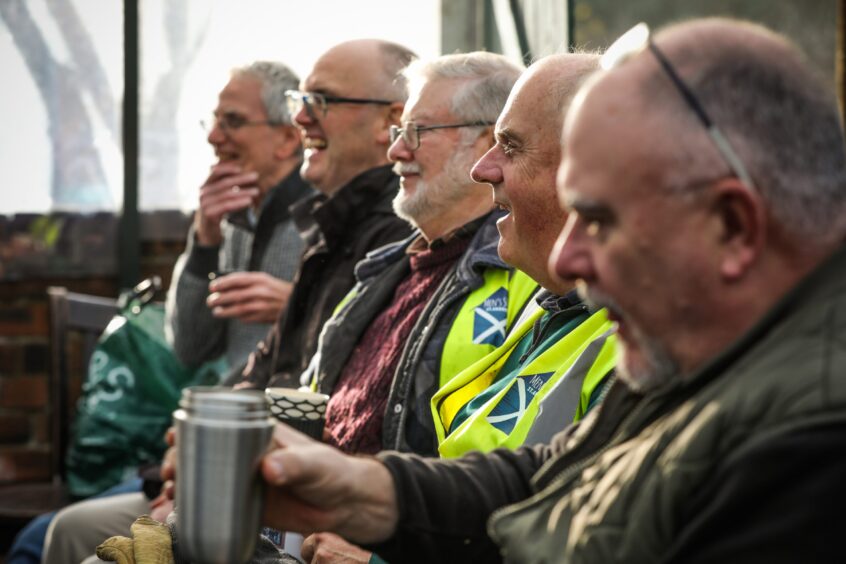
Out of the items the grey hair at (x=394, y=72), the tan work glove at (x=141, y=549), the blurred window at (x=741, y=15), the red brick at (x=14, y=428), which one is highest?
the blurred window at (x=741, y=15)

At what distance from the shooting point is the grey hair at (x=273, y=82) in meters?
4.73

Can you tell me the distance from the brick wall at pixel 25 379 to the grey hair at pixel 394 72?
6.40ft

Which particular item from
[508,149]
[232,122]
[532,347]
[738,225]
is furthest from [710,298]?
[232,122]

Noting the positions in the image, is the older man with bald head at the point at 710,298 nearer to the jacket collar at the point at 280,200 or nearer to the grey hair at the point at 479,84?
the grey hair at the point at 479,84

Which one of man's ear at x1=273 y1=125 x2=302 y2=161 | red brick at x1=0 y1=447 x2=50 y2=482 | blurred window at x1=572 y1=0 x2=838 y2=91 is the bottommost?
red brick at x1=0 y1=447 x2=50 y2=482

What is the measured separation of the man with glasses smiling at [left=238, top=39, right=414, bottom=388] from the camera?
3.71m

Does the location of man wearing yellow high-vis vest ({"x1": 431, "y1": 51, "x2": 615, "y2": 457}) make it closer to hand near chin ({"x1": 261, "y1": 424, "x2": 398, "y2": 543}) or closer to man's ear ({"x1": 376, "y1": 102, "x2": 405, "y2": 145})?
hand near chin ({"x1": 261, "y1": 424, "x2": 398, "y2": 543})

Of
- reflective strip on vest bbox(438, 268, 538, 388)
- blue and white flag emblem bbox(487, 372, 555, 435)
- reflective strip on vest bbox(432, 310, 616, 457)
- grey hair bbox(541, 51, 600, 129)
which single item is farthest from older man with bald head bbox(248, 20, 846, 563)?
reflective strip on vest bbox(438, 268, 538, 388)

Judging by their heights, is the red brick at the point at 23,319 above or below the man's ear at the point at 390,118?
below

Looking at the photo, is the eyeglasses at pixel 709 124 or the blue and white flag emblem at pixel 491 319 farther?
the blue and white flag emblem at pixel 491 319

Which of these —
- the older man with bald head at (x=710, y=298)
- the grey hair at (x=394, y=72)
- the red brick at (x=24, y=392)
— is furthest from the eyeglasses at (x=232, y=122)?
the older man with bald head at (x=710, y=298)

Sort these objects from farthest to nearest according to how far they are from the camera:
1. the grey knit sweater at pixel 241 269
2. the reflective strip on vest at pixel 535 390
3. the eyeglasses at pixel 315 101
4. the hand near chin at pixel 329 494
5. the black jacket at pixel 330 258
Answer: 1. the grey knit sweater at pixel 241 269
2. the eyeglasses at pixel 315 101
3. the black jacket at pixel 330 258
4. the reflective strip on vest at pixel 535 390
5. the hand near chin at pixel 329 494

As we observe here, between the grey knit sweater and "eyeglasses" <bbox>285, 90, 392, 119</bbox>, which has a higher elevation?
"eyeglasses" <bbox>285, 90, 392, 119</bbox>

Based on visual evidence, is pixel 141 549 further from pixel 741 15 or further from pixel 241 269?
pixel 741 15
